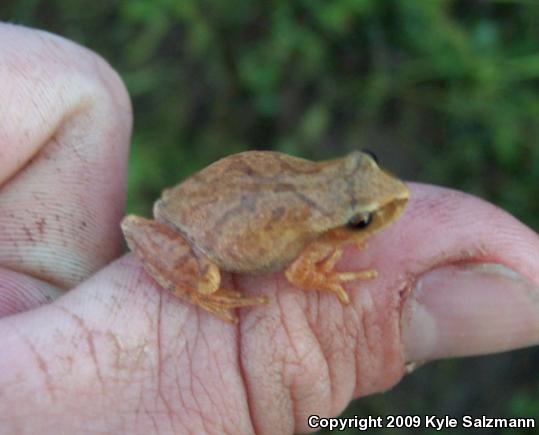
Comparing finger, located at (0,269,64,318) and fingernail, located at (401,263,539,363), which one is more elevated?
finger, located at (0,269,64,318)

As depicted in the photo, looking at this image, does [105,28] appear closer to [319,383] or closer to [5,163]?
[5,163]

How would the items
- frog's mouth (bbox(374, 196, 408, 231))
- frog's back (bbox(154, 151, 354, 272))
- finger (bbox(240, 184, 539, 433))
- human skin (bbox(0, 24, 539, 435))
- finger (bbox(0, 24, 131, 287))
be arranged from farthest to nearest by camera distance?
1. finger (bbox(0, 24, 131, 287))
2. frog's back (bbox(154, 151, 354, 272))
3. frog's mouth (bbox(374, 196, 408, 231))
4. finger (bbox(240, 184, 539, 433))
5. human skin (bbox(0, 24, 539, 435))

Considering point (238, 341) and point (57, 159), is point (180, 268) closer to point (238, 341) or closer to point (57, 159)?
point (238, 341)

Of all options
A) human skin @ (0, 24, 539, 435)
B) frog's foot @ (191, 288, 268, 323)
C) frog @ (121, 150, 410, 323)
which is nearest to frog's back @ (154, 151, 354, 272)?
frog @ (121, 150, 410, 323)

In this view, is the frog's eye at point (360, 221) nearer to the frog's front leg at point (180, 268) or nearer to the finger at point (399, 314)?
the finger at point (399, 314)

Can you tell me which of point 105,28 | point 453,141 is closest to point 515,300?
point 453,141

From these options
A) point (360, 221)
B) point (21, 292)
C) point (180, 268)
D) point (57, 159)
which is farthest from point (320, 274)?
point (57, 159)

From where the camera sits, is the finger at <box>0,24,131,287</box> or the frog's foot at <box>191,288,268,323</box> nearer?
the frog's foot at <box>191,288,268,323</box>

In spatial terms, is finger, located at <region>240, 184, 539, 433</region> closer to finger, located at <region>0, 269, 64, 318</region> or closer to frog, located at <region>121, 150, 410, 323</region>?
frog, located at <region>121, 150, 410, 323</region>
